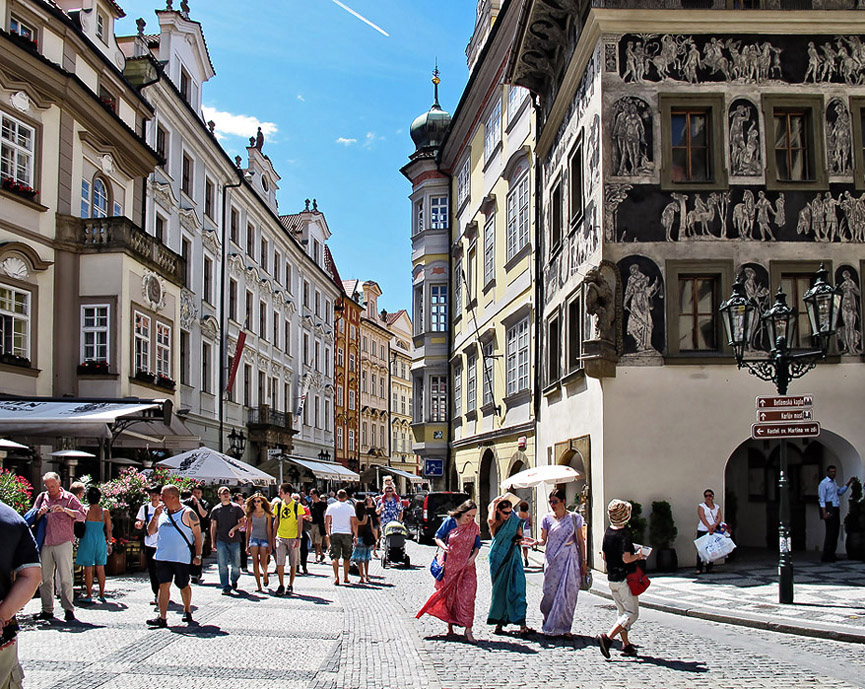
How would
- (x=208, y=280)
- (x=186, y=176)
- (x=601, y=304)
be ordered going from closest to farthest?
(x=601, y=304) < (x=186, y=176) < (x=208, y=280)

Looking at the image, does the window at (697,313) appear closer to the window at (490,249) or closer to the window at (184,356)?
the window at (490,249)

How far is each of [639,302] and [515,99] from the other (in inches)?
508

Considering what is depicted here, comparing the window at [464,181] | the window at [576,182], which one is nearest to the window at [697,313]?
the window at [576,182]

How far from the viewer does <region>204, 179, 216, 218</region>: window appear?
39.3m

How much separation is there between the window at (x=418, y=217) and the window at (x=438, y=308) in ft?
10.1

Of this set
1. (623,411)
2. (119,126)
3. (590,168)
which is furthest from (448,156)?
(623,411)

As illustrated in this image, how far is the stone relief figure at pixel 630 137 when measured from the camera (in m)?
20.0

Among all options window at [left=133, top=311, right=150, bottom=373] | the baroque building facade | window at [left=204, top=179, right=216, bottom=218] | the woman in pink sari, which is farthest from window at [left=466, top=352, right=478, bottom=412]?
the woman in pink sari

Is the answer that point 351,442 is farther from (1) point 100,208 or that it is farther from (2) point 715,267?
(2) point 715,267

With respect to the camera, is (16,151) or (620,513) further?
(16,151)

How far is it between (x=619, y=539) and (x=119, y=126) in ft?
71.3

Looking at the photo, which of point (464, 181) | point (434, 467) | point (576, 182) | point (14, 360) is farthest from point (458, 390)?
point (14, 360)

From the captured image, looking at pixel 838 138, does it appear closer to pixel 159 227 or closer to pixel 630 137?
pixel 630 137

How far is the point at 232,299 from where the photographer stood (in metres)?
42.7
